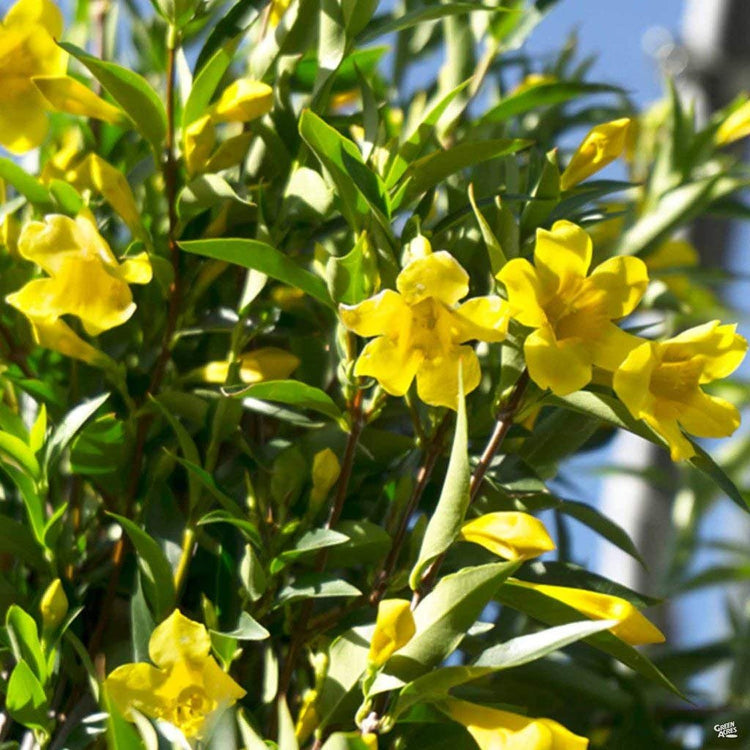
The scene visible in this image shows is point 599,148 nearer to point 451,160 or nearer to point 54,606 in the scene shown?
point 451,160

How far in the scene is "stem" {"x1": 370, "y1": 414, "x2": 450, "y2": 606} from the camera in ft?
2.24

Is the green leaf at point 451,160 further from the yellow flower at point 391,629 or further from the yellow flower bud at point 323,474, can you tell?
the yellow flower at point 391,629

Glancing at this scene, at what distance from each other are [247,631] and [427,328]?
0.18 m

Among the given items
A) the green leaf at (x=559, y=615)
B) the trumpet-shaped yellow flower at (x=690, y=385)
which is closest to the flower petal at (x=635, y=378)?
the trumpet-shaped yellow flower at (x=690, y=385)

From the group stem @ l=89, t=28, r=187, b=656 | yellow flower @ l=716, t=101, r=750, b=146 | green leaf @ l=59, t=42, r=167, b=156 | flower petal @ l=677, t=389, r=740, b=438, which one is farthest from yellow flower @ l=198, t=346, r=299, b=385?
yellow flower @ l=716, t=101, r=750, b=146

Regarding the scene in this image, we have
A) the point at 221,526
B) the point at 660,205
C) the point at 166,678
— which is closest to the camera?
the point at 166,678

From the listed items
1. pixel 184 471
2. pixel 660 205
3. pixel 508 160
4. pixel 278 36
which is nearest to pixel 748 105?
pixel 660 205

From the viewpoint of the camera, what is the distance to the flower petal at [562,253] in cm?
62

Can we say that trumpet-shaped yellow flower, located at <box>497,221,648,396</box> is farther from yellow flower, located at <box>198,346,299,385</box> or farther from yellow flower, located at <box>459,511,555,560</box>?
yellow flower, located at <box>198,346,299,385</box>

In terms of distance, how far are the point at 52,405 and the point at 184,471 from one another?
0.11 m

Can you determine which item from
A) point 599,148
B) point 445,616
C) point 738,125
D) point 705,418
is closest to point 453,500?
point 445,616

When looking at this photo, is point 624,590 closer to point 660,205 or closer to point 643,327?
point 643,327

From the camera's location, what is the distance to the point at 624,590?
707 millimetres

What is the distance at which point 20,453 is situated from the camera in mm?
712
